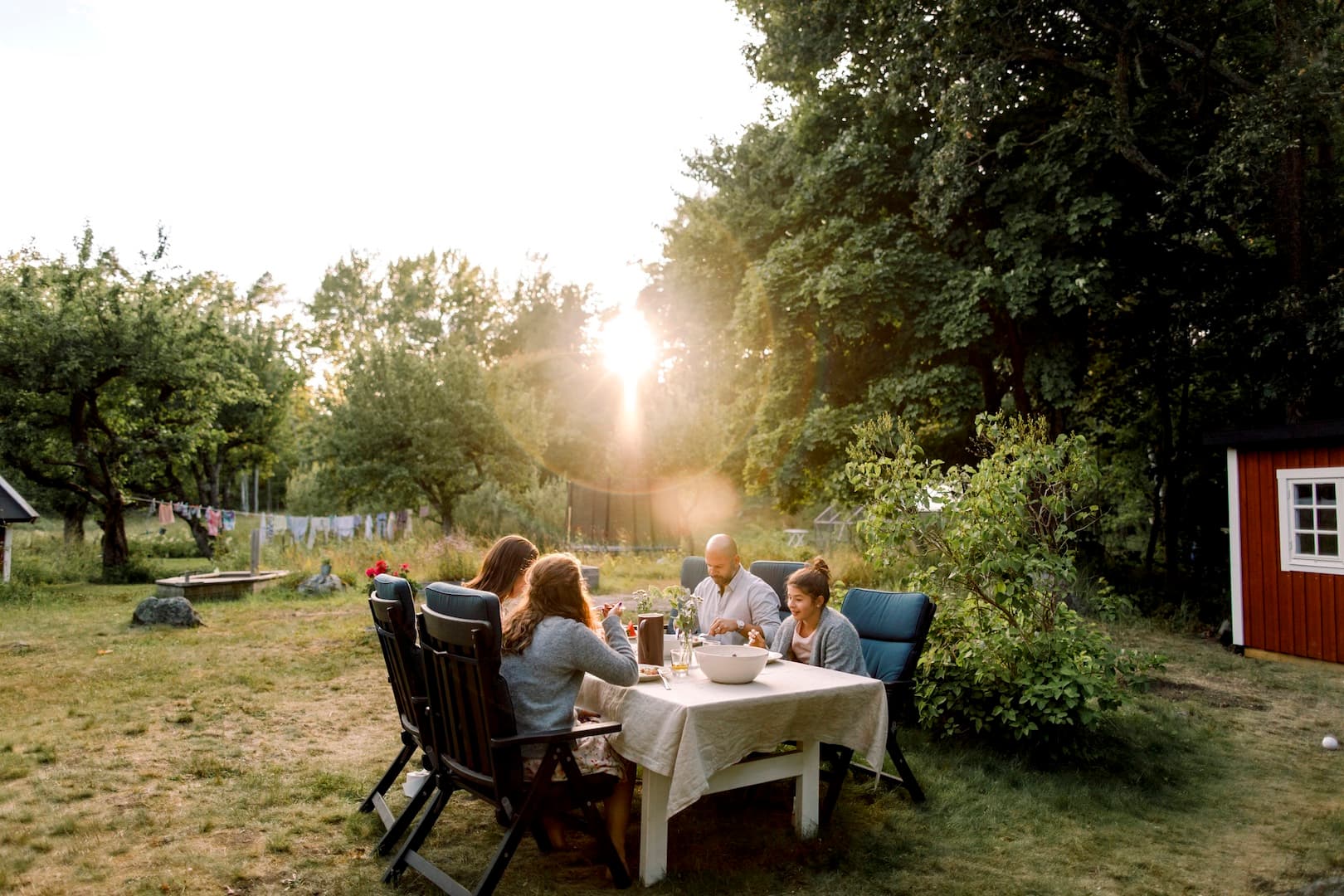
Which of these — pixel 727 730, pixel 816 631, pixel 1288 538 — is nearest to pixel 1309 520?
pixel 1288 538

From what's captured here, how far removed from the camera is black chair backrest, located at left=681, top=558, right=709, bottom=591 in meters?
6.17

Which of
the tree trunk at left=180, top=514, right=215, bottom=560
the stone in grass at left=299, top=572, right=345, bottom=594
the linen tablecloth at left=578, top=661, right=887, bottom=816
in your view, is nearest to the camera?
the linen tablecloth at left=578, top=661, right=887, bottom=816

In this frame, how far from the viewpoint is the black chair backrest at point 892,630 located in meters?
4.38

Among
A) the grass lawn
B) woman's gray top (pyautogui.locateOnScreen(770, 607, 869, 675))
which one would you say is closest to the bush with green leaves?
the grass lawn

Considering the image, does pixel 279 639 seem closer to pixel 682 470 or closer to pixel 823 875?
pixel 823 875

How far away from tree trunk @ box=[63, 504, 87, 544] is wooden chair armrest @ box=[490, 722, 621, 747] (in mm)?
24847

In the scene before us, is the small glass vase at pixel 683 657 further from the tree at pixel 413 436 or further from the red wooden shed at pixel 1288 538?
the tree at pixel 413 436

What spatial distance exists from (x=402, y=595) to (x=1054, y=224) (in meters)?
9.90

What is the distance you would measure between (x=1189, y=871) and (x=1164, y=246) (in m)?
10.1

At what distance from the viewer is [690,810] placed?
4.30 meters

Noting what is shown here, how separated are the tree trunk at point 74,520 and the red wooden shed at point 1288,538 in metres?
25.2

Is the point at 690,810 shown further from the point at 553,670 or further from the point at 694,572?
the point at 694,572

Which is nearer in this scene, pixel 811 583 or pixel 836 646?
pixel 836 646

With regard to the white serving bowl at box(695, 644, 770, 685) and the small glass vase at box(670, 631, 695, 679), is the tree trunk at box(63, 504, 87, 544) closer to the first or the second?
the small glass vase at box(670, 631, 695, 679)
